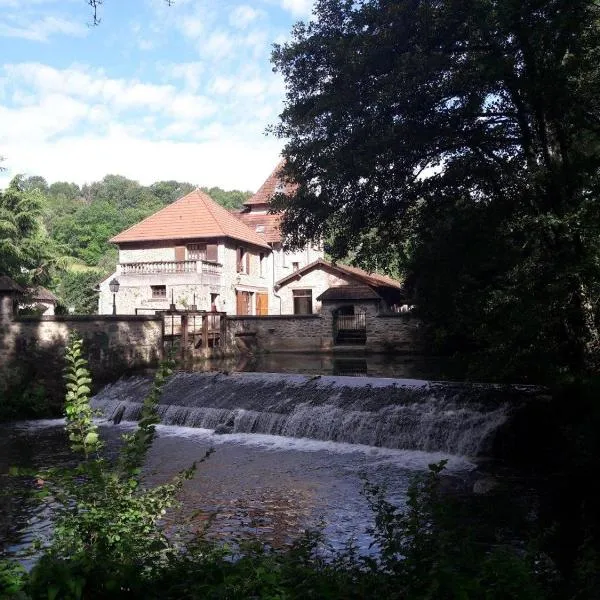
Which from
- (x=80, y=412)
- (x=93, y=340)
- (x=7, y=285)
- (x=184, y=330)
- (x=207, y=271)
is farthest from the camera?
(x=207, y=271)

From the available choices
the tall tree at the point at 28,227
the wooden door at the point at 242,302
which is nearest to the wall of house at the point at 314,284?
the wooden door at the point at 242,302

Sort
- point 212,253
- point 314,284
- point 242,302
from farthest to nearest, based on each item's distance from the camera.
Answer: point 242,302
point 314,284
point 212,253

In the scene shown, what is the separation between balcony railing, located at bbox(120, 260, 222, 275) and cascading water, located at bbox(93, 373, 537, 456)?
16814 millimetres

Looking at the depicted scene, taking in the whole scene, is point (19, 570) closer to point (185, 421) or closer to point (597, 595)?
point (597, 595)

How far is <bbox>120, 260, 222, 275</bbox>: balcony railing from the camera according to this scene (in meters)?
33.0

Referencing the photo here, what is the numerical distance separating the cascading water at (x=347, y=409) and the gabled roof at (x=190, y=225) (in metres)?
20.1

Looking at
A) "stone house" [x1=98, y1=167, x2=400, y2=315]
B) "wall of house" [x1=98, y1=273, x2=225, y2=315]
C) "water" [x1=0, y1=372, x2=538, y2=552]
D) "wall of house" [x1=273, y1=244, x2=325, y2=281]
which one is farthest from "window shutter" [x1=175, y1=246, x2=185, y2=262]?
"water" [x1=0, y1=372, x2=538, y2=552]

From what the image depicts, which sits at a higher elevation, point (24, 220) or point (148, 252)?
point (24, 220)

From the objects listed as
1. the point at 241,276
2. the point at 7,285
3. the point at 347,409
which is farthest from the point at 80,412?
the point at 241,276

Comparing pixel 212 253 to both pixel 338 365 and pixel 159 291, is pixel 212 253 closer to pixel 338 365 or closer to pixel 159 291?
pixel 159 291

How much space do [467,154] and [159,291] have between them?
24.2 metres

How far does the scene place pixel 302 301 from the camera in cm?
3812

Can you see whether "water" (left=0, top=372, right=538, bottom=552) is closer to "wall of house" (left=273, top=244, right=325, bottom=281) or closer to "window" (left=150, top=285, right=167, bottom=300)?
"window" (left=150, top=285, right=167, bottom=300)

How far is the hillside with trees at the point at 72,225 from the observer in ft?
95.5
